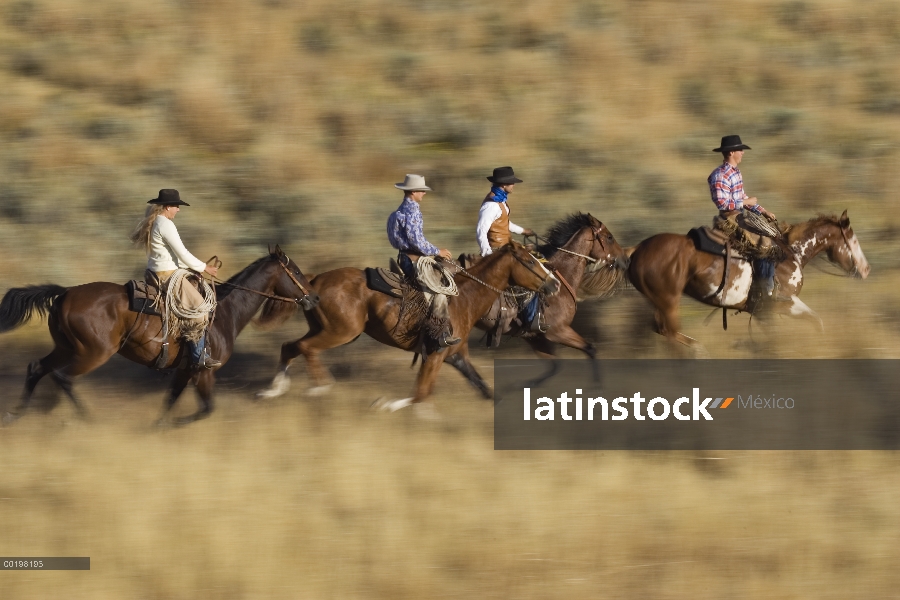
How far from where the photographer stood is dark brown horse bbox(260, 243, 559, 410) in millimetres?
11453

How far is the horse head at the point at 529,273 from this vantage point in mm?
11568

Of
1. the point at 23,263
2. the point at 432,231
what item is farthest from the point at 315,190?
the point at 23,263

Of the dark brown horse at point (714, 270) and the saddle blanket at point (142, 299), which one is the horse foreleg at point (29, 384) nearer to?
the saddle blanket at point (142, 299)

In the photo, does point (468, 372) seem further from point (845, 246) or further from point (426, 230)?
point (426, 230)

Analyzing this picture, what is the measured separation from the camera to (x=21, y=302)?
1047 cm

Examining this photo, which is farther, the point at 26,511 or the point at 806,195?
the point at 806,195

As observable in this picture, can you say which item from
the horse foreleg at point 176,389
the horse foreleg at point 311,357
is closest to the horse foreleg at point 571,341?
the horse foreleg at point 311,357

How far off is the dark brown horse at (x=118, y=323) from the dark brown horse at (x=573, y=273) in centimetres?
237

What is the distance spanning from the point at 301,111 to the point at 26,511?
11.8m

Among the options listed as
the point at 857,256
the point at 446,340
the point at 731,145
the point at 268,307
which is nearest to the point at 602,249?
the point at 731,145

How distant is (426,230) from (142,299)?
6626 millimetres

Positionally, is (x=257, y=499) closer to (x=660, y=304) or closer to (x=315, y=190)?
(x=660, y=304)

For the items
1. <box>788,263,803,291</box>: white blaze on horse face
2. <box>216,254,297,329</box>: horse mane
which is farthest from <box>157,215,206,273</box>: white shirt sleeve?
<box>788,263,803,291</box>: white blaze on horse face

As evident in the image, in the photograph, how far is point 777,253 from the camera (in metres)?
12.8
